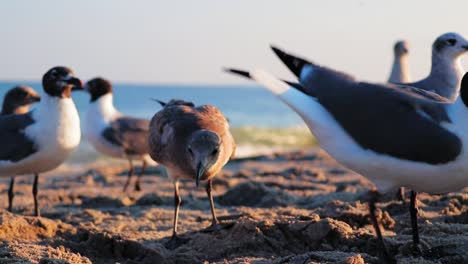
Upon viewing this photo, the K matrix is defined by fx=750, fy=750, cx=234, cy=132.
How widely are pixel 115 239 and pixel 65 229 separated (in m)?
0.82

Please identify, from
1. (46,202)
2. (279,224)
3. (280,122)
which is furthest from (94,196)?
(280,122)

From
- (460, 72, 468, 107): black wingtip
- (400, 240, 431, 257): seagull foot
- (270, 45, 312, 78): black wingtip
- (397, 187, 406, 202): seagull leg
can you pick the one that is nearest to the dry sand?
(400, 240, 431, 257): seagull foot

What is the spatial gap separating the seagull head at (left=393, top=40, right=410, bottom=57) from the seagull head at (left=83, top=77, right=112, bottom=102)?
14.6 feet

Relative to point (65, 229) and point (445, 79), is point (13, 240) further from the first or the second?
point (445, 79)

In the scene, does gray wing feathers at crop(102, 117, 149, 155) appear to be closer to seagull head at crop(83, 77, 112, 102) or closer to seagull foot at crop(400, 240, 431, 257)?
seagull head at crop(83, 77, 112, 102)

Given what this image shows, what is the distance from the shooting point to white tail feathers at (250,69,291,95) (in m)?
3.95

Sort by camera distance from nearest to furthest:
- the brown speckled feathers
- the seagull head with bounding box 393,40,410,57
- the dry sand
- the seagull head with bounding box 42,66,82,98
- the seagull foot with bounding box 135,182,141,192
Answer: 1. the dry sand
2. the brown speckled feathers
3. the seagull head with bounding box 42,66,82,98
4. the seagull foot with bounding box 135,182,141,192
5. the seagull head with bounding box 393,40,410,57

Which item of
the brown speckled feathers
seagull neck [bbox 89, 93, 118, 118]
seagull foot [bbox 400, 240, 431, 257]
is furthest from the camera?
seagull neck [bbox 89, 93, 118, 118]

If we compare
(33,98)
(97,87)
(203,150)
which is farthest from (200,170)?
(97,87)

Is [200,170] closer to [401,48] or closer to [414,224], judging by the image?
[414,224]

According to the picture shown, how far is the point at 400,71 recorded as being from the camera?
1051 centimetres

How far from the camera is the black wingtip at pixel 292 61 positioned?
4214mm

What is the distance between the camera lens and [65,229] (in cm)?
578

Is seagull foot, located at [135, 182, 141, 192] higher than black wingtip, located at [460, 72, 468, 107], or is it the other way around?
black wingtip, located at [460, 72, 468, 107]
